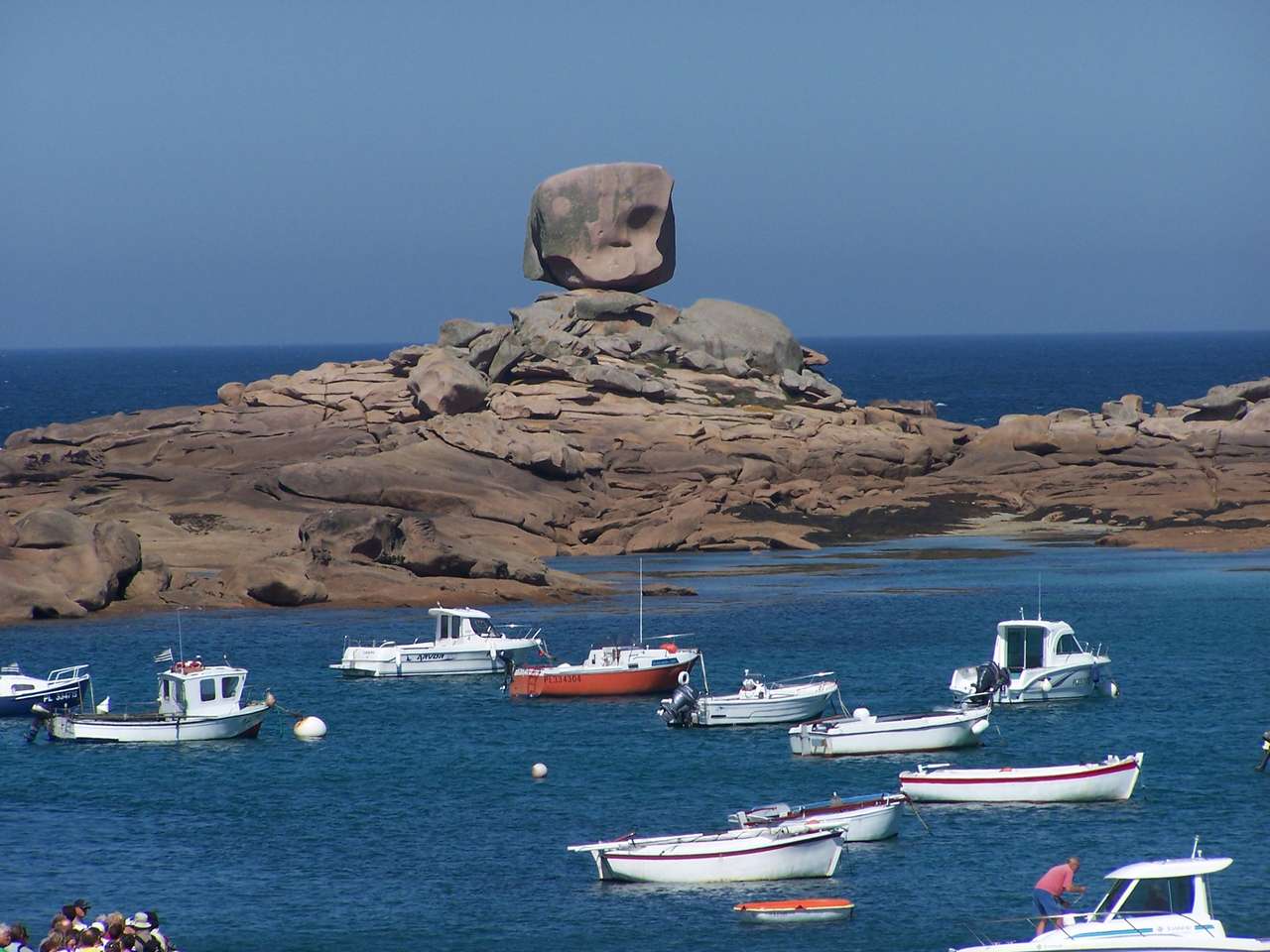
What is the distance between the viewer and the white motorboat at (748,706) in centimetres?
5081

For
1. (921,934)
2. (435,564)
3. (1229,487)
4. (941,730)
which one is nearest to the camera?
(921,934)

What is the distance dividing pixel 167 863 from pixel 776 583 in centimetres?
4152

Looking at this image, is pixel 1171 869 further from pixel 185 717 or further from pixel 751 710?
pixel 185 717

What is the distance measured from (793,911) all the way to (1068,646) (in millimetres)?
25402

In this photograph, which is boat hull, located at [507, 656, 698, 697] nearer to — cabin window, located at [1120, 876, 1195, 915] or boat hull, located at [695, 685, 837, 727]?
boat hull, located at [695, 685, 837, 727]

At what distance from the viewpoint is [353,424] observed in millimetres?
100812

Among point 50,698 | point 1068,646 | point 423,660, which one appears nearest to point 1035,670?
point 1068,646

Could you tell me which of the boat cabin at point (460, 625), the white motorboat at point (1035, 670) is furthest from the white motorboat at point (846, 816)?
the boat cabin at point (460, 625)

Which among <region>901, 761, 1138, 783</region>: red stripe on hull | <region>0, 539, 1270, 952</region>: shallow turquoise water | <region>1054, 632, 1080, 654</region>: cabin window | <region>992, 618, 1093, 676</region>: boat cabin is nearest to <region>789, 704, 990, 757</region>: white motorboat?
<region>0, 539, 1270, 952</region>: shallow turquoise water

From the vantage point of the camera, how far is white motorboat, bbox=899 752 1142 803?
1622 inches

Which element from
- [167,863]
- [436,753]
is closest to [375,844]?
[167,863]

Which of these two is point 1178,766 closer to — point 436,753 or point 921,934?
point 921,934

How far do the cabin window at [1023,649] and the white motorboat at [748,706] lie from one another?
22.3ft

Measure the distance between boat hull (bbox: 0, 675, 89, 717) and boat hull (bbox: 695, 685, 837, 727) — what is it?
16.7m
